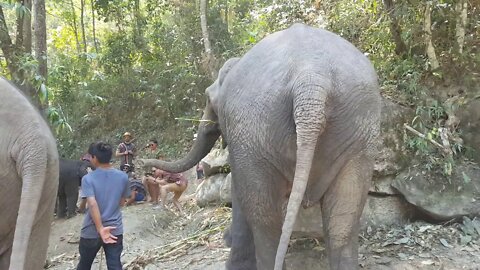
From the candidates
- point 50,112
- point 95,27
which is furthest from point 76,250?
point 95,27

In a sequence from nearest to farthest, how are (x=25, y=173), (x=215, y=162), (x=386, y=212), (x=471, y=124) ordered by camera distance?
(x=25, y=173)
(x=386, y=212)
(x=471, y=124)
(x=215, y=162)

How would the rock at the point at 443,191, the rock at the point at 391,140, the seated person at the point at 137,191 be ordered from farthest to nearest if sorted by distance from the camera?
the seated person at the point at 137,191 < the rock at the point at 391,140 < the rock at the point at 443,191

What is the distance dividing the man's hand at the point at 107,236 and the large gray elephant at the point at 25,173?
1105 millimetres

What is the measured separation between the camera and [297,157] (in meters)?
3.07

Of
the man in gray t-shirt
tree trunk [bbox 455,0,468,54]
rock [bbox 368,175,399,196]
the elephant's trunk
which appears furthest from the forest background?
the elephant's trunk

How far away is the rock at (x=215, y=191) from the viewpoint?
7125mm

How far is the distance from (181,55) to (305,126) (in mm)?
12701

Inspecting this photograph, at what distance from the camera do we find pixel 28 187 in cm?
317

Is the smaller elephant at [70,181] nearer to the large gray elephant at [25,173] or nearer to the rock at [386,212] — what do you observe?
the rock at [386,212]

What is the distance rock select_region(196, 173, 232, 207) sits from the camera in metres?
7.12

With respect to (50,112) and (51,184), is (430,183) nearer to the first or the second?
(51,184)

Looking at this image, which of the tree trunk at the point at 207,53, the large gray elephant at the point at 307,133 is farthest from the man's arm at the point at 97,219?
the tree trunk at the point at 207,53

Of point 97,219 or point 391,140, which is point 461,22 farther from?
point 97,219

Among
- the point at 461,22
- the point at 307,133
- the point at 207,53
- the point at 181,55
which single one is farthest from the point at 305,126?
the point at 181,55
